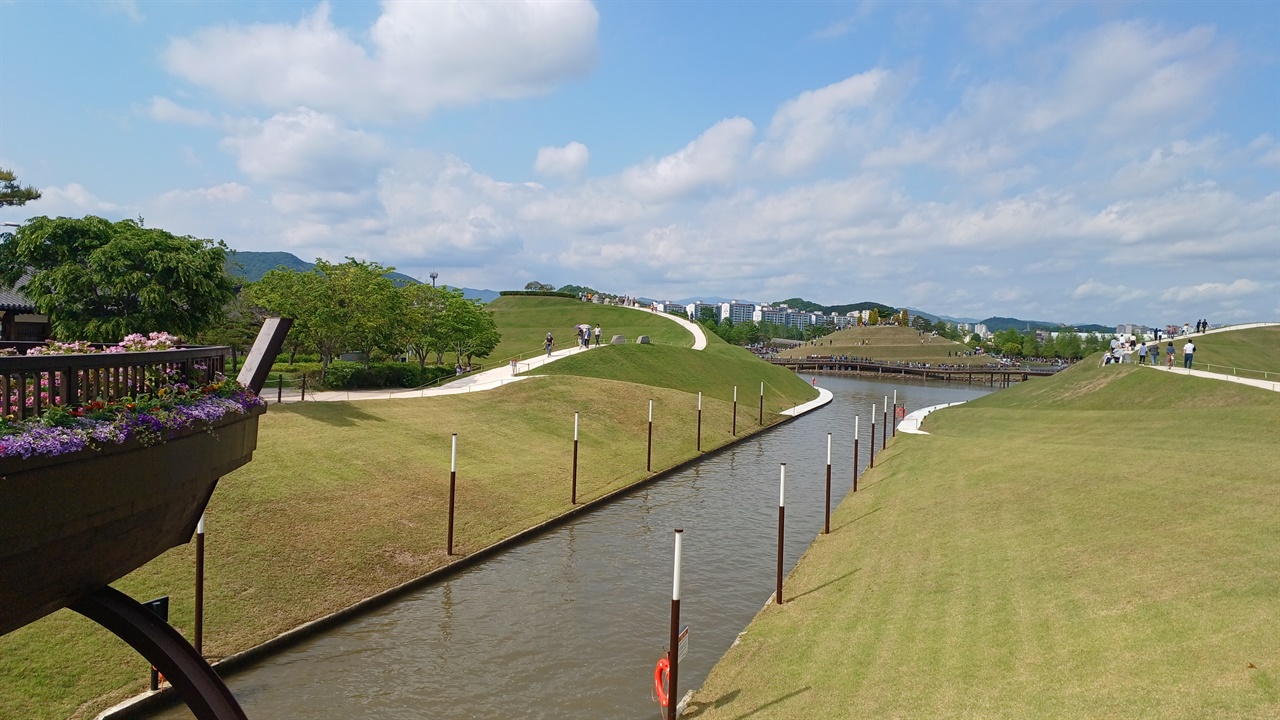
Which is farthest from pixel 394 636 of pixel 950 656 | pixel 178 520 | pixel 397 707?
pixel 950 656

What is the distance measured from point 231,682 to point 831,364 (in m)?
156

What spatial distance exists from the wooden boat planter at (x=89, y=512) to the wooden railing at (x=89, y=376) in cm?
76

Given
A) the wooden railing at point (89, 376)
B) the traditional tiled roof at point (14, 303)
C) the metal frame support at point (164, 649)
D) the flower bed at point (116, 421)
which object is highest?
the traditional tiled roof at point (14, 303)

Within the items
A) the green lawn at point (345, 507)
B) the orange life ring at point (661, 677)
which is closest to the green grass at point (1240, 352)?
the green lawn at point (345, 507)

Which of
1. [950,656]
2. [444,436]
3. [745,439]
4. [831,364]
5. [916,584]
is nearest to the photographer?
[950,656]

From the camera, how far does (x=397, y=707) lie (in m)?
15.2

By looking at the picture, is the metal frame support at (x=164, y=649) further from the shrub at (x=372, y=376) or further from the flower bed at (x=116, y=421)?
the shrub at (x=372, y=376)

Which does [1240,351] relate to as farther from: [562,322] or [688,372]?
[562,322]

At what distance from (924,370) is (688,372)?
93.3 m

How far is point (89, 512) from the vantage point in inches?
281

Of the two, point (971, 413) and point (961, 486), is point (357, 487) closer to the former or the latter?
point (961, 486)

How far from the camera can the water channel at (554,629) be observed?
1559 centimetres

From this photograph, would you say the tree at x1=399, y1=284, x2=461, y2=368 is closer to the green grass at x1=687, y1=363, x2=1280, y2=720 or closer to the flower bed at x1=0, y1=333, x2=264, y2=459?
the green grass at x1=687, y1=363, x2=1280, y2=720

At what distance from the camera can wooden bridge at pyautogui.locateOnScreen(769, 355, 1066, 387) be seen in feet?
468
